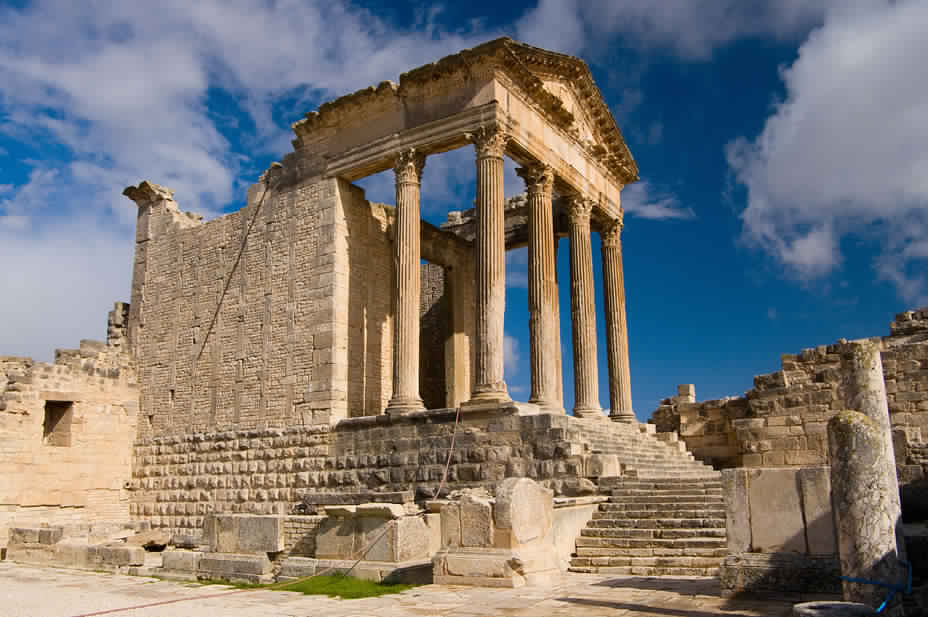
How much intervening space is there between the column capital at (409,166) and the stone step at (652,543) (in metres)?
9.20

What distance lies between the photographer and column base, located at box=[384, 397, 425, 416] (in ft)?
54.4

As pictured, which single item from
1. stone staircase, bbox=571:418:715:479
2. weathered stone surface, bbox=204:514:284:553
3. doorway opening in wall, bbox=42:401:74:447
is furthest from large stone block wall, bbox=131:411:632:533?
weathered stone surface, bbox=204:514:284:553

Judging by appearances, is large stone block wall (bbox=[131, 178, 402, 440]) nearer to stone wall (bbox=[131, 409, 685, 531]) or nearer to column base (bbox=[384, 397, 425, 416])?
stone wall (bbox=[131, 409, 685, 531])

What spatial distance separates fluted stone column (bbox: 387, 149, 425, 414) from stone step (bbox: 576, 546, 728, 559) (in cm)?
592

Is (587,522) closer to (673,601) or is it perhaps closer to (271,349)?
(673,601)

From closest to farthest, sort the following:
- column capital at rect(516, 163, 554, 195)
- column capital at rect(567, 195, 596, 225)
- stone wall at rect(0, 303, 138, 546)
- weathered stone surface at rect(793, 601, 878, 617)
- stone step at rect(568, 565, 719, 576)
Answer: weathered stone surface at rect(793, 601, 878, 617) < stone step at rect(568, 565, 719, 576) < column capital at rect(516, 163, 554, 195) < stone wall at rect(0, 303, 138, 546) < column capital at rect(567, 195, 596, 225)

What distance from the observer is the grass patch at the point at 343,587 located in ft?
30.0

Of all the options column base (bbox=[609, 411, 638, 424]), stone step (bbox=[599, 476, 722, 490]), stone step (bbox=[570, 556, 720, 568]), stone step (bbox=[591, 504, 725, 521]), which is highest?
column base (bbox=[609, 411, 638, 424])

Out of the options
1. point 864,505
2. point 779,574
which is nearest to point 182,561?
point 779,574

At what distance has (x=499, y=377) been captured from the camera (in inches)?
628

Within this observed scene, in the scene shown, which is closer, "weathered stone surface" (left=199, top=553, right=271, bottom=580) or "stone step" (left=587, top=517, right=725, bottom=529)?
"weathered stone surface" (left=199, top=553, right=271, bottom=580)

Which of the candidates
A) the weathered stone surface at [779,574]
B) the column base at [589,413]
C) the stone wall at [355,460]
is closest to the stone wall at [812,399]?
the stone wall at [355,460]

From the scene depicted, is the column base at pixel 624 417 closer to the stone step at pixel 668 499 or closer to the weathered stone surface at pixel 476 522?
the stone step at pixel 668 499

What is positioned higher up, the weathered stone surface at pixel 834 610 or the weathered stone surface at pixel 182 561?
the weathered stone surface at pixel 834 610
